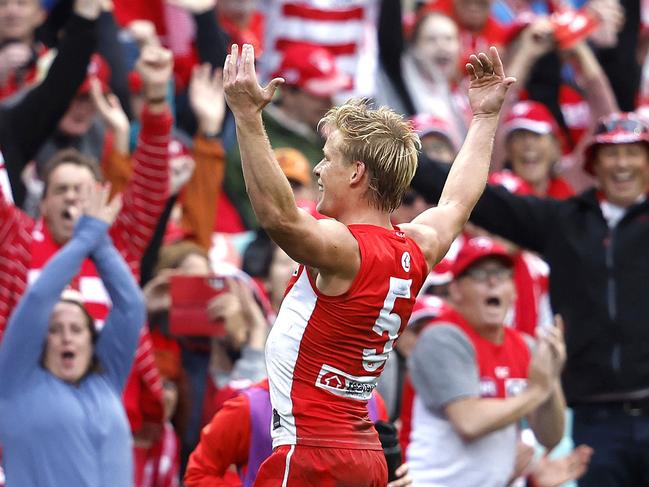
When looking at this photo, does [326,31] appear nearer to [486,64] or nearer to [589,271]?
[589,271]

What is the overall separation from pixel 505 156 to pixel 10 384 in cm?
443

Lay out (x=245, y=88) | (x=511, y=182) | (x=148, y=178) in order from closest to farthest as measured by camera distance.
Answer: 1. (x=245, y=88)
2. (x=148, y=178)
3. (x=511, y=182)

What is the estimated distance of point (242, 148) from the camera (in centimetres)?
425

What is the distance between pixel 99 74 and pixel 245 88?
207 inches

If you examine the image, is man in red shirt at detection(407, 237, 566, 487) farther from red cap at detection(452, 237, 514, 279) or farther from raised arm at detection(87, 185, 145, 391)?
raised arm at detection(87, 185, 145, 391)

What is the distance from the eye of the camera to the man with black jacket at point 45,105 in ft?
25.8

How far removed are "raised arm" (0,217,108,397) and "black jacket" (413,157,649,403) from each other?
184cm

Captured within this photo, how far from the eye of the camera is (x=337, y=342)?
4.61m

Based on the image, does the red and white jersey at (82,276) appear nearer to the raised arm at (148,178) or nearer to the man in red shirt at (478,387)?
the raised arm at (148,178)

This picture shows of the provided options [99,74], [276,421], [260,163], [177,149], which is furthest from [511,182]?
[260,163]

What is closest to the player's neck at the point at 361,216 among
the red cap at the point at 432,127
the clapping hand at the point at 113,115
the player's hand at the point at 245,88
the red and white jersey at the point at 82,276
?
the player's hand at the point at 245,88

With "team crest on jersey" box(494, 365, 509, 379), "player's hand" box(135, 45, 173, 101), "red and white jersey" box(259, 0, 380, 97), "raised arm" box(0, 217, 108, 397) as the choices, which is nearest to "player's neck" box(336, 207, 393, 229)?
"raised arm" box(0, 217, 108, 397)

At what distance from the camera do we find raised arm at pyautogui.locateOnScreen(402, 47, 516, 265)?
198 inches

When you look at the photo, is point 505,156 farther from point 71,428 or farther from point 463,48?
point 71,428
